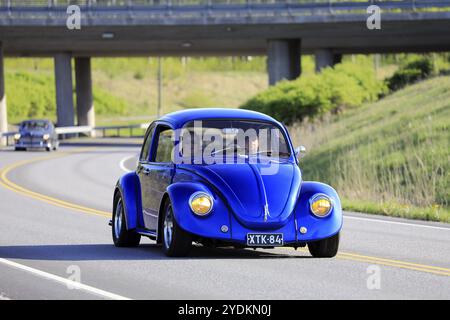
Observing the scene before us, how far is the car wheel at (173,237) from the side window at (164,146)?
3.47ft

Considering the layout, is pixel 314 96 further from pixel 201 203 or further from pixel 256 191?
pixel 201 203

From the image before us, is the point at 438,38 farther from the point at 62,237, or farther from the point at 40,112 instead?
the point at 40,112

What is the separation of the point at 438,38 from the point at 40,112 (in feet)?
214

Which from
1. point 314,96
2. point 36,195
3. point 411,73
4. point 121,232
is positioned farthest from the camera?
point 411,73

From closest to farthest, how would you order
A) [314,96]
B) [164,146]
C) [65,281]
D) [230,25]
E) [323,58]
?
1. [65,281]
2. [164,146]
3. [314,96]
4. [230,25]
5. [323,58]

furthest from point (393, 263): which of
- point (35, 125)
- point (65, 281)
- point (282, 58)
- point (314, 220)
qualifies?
point (282, 58)

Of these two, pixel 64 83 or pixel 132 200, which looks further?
pixel 64 83

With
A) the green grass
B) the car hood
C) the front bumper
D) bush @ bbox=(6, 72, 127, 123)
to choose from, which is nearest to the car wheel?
the car hood

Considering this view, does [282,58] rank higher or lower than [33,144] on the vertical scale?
higher

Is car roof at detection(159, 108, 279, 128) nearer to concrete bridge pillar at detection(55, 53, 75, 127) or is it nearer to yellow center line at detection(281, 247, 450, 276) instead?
yellow center line at detection(281, 247, 450, 276)

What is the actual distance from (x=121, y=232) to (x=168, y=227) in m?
1.70

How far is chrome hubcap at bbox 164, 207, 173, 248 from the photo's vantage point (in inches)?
516

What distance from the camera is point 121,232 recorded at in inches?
581

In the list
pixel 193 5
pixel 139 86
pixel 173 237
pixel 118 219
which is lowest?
pixel 139 86
